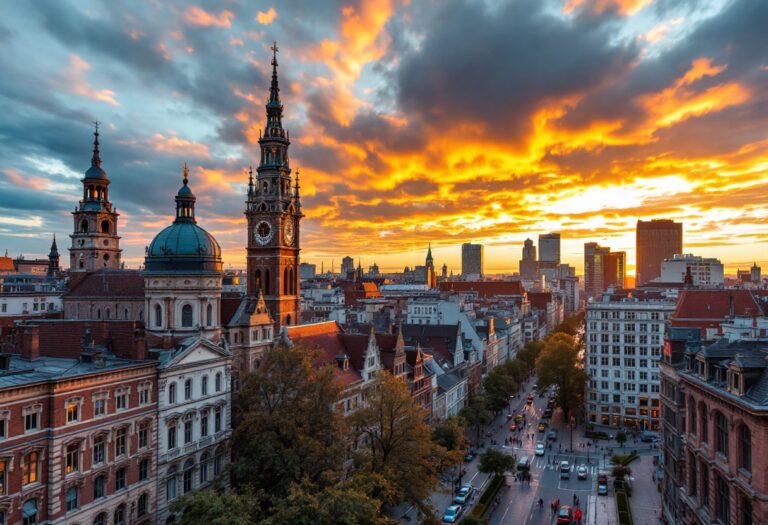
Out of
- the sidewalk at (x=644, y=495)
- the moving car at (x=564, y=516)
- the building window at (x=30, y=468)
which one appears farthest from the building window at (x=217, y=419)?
the sidewalk at (x=644, y=495)

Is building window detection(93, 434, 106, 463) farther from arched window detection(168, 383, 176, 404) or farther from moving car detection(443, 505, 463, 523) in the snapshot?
moving car detection(443, 505, 463, 523)

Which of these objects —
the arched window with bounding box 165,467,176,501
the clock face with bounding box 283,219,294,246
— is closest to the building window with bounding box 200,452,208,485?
the arched window with bounding box 165,467,176,501

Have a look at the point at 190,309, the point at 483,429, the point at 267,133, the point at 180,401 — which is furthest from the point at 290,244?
the point at 483,429

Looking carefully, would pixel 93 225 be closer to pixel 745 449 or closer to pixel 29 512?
pixel 29 512

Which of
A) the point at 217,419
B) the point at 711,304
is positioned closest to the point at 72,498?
the point at 217,419

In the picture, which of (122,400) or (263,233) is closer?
(122,400)

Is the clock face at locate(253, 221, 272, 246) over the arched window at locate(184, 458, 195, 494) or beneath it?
over

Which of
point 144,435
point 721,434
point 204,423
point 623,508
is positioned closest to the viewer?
point 721,434
